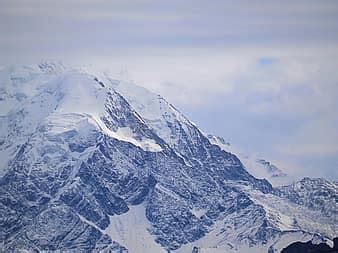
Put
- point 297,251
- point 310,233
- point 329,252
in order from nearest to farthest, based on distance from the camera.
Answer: point 329,252, point 297,251, point 310,233

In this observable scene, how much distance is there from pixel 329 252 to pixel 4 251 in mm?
90666

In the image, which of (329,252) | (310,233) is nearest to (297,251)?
(329,252)

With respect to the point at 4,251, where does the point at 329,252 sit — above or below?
above

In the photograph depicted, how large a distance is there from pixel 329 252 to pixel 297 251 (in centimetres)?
1229

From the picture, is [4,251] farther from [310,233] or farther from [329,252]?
[329,252]

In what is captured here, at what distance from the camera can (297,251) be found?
130m

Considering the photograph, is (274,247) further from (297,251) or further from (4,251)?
(297,251)

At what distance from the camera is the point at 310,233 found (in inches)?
7756

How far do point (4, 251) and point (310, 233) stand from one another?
4677cm

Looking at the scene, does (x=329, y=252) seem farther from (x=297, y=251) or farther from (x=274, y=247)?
(x=274, y=247)

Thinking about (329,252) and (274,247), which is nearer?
(329,252)

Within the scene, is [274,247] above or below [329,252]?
below

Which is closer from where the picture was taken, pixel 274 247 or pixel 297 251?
pixel 297 251

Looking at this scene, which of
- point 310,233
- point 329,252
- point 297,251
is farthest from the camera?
point 310,233
